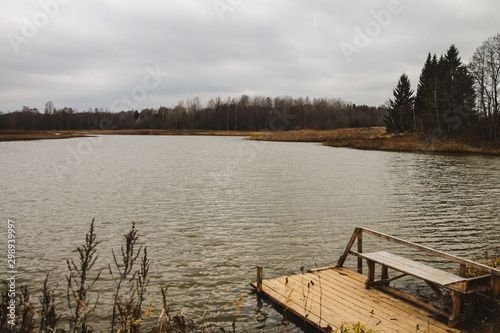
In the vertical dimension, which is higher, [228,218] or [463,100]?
[463,100]

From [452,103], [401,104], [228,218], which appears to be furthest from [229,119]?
[228,218]

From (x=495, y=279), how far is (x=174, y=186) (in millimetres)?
17242

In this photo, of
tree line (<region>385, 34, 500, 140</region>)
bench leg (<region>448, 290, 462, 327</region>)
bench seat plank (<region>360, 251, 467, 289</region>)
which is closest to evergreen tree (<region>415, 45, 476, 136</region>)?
tree line (<region>385, 34, 500, 140</region>)

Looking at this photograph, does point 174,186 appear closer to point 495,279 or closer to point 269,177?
point 269,177

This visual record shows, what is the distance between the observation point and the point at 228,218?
46.2 feet

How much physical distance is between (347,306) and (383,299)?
2.76ft

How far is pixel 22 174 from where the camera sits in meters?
25.2

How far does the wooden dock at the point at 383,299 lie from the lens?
5855 millimetres

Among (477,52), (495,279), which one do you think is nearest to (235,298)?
(495,279)

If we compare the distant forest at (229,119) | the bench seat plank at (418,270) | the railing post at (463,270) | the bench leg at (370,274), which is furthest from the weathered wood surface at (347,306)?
the distant forest at (229,119)

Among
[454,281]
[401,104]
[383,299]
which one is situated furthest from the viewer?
[401,104]

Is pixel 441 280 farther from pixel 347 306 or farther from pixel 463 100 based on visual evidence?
pixel 463 100

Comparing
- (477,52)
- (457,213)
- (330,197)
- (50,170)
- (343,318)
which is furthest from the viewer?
(477,52)

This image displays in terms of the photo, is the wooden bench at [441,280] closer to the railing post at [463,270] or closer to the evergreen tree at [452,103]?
the railing post at [463,270]
